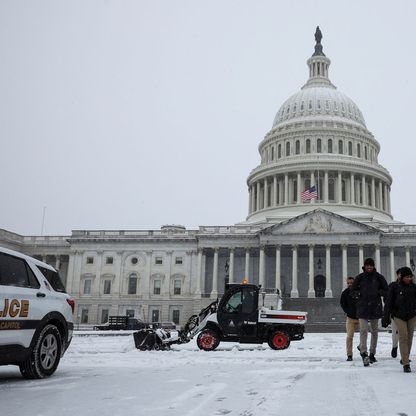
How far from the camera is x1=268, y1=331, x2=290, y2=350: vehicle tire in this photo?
1962cm

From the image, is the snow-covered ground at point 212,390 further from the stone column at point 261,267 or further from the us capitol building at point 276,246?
the stone column at point 261,267

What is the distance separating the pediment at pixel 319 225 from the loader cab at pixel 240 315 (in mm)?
49138

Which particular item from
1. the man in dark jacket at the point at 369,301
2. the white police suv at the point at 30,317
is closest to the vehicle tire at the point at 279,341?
the man in dark jacket at the point at 369,301

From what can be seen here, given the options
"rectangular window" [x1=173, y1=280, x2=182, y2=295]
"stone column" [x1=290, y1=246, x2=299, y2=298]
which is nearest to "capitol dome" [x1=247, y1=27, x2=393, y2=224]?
"stone column" [x1=290, y1=246, x2=299, y2=298]

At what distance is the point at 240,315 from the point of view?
1994 centimetres

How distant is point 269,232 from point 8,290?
200ft

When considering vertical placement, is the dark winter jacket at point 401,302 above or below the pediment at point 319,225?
below

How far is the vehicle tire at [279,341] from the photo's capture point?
19625 millimetres

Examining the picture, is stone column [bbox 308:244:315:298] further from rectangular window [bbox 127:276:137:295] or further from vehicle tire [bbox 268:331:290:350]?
vehicle tire [bbox 268:331:290:350]

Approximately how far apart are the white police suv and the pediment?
5895cm

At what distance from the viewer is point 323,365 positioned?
513 inches

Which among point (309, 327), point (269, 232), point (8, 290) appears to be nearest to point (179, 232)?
point (269, 232)

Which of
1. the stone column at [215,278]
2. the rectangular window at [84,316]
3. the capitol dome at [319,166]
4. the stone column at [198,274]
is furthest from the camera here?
the capitol dome at [319,166]

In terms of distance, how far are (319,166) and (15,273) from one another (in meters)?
76.1
